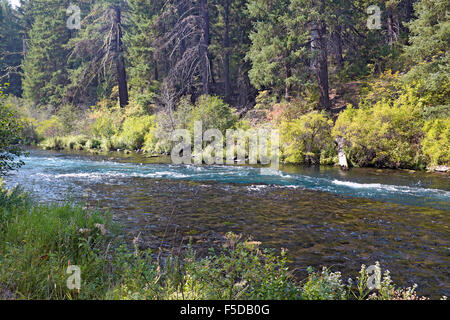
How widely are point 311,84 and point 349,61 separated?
6325 millimetres

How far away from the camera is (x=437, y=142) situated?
48.6 ft

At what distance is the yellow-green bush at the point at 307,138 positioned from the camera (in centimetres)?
1747

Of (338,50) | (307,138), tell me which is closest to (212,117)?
(307,138)

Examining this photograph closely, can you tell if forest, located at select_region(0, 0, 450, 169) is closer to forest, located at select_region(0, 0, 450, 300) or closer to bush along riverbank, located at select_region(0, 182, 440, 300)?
forest, located at select_region(0, 0, 450, 300)

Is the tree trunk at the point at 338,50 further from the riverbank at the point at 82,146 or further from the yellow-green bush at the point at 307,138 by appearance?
the riverbank at the point at 82,146

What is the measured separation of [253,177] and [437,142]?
7968 millimetres

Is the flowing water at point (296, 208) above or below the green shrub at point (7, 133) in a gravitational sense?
below

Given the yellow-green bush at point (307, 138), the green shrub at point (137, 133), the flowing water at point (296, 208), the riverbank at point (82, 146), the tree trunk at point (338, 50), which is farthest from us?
the tree trunk at point (338, 50)

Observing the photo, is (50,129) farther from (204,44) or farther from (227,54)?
(227,54)

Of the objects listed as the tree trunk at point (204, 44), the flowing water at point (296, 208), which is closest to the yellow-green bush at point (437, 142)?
the flowing water at point (296, 208)

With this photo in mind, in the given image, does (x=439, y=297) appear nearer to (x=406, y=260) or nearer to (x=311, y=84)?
(x=406, y=260)

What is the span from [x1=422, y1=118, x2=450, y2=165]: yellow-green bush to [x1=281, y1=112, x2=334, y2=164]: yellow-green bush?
13.7ft

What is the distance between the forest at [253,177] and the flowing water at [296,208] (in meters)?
0.06
